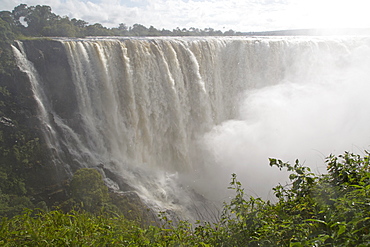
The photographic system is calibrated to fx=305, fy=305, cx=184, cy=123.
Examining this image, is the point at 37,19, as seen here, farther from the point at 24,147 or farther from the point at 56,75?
the point at 24,147

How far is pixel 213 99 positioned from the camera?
16219 mm

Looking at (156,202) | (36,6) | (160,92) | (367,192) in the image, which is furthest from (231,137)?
(36,6)

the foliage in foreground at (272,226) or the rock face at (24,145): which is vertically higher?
the foliage in foreground at (272,226)

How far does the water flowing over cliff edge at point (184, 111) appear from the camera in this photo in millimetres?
11711

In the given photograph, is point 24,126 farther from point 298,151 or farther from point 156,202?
point 298,151

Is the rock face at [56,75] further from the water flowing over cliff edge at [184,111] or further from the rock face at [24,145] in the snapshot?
the rock face at [24,145]

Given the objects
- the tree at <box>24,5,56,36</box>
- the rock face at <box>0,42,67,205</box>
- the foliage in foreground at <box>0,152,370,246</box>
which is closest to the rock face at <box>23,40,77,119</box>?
the rock face at <box>0,42,67,205</box>

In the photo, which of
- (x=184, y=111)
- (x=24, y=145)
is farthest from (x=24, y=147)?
(x=184, y=111)

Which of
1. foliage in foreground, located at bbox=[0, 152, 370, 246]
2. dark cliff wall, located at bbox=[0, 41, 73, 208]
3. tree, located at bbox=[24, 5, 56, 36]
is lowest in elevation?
dark cliff wall, located at bbox=[0, 41, 73, 208]

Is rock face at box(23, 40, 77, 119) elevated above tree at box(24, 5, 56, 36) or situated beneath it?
situated beneath

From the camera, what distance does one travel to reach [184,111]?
48.1ft

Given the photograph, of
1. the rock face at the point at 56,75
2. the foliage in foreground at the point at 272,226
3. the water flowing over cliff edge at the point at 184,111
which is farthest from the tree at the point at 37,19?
the foliage in foreground at the point at 272,226

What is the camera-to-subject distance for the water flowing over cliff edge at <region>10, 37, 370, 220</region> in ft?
38.4

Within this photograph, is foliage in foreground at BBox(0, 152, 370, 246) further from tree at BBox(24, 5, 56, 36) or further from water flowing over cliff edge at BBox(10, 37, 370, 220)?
tree at BBox(24, 5, 56, 36)
